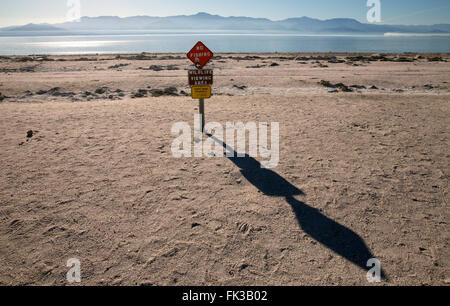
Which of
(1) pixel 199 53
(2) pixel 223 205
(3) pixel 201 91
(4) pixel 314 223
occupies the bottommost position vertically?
(4) pixel 314 223

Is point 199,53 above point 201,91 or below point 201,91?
above

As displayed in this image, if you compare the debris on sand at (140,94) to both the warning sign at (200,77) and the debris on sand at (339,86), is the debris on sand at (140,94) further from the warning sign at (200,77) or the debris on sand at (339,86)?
the debris on sand at (339,86)

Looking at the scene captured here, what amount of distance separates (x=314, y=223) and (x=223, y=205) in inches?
60.6

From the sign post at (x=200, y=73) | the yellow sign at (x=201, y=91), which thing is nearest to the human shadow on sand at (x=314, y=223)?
the yellow sign at (x=201, y=91)

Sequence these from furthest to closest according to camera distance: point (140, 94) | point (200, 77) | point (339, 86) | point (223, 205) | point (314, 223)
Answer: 1. point (339, 86)
2. point (140, 94)
3. point (200, 77)
4. point (223, 205)
5. point (314, 223)

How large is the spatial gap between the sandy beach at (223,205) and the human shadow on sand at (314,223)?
22 millimetres

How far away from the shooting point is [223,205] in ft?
14.8

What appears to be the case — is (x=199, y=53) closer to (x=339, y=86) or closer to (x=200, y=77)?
(x=200, y=77)

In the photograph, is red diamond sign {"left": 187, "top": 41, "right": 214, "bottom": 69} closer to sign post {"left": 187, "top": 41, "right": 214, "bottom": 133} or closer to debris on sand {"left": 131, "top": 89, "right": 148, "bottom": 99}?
sign post {"left": 187, "top": 41, "right": 214, "bottom": 133}

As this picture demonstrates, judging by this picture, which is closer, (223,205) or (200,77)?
(223,205)

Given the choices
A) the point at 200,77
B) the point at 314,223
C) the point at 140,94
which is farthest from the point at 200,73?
the point at 140,94

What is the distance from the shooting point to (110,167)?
5.77 m

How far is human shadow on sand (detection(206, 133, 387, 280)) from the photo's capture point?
3.47m

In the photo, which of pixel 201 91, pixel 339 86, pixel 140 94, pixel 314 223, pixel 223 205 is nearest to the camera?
pixel 314 223
